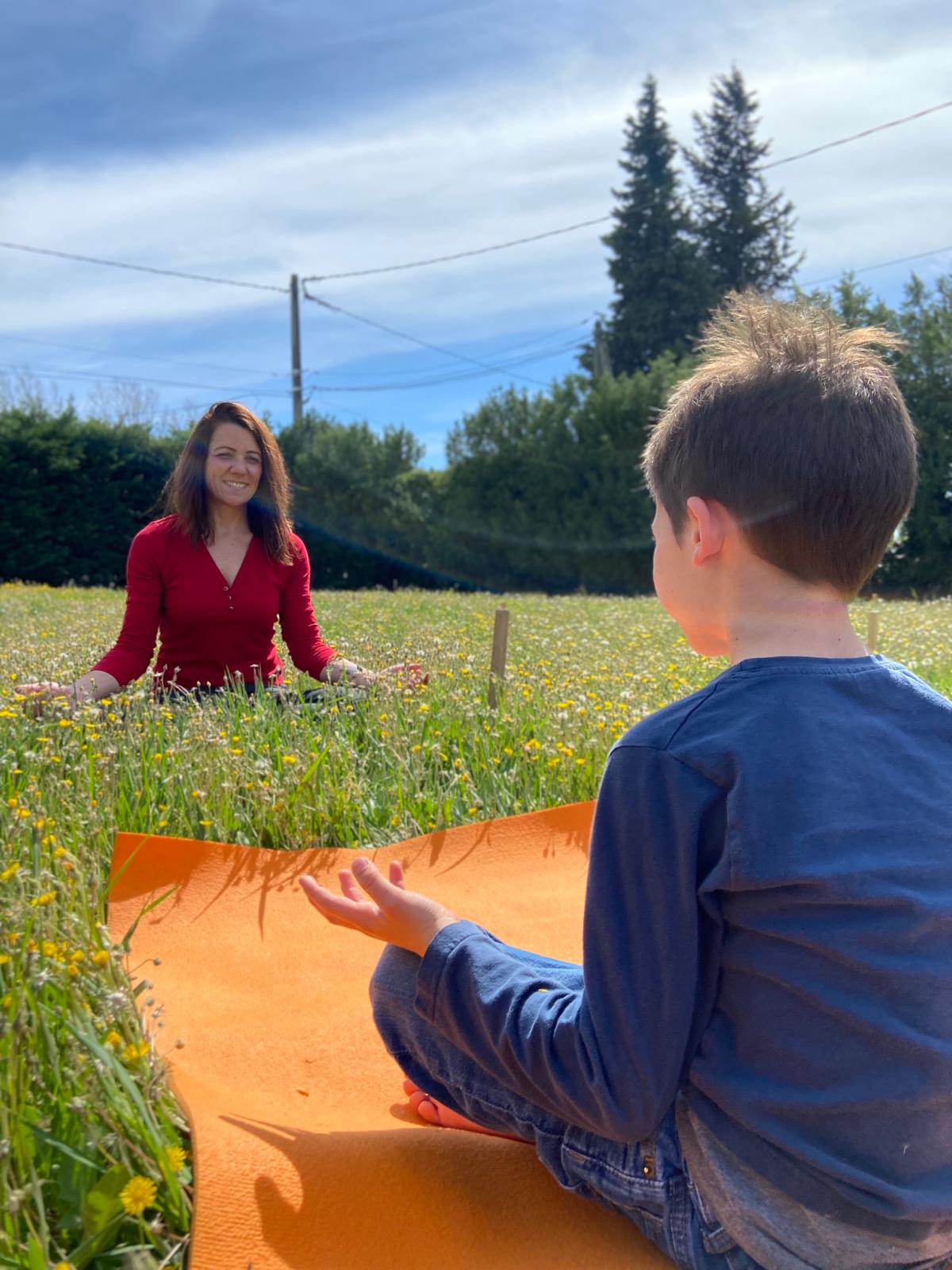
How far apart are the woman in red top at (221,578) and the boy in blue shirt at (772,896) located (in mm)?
3061

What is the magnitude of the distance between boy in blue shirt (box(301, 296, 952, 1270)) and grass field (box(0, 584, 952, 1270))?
572 millimetres

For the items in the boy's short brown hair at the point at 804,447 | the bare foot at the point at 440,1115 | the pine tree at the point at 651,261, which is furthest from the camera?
the pine tree at the point at 651,261

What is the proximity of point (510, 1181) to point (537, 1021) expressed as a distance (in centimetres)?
54

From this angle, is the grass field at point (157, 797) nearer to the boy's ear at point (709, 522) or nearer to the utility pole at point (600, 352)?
the boy's ear at point (709, 522)

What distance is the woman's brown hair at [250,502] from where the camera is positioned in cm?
425

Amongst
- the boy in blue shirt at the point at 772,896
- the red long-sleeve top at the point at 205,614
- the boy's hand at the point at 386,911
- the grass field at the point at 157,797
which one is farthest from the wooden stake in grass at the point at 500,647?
the boy in blue shirt at the point at 772,896

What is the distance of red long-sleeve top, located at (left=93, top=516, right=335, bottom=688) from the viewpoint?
4.17 m

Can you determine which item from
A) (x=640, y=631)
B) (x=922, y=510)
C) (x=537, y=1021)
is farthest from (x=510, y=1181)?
(x=922, y=510)

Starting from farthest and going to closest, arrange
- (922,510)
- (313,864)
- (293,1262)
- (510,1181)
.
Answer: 1. (922,510)
2. (313,864)
3. (510,1181)
4. (293,1262)

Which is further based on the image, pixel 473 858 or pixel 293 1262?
pixel 473 858

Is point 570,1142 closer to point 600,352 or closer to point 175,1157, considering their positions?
point 175,1157

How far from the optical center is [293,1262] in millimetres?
1518

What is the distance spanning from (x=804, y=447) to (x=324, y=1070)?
154 cm

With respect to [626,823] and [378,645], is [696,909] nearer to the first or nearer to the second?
[626,823]
